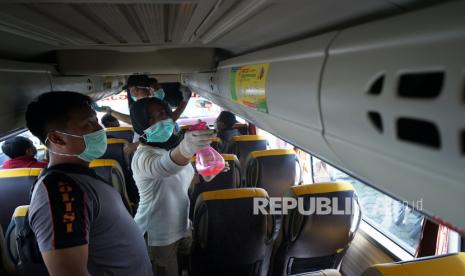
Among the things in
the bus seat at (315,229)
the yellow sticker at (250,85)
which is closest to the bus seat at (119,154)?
the bus seat at (315,229)

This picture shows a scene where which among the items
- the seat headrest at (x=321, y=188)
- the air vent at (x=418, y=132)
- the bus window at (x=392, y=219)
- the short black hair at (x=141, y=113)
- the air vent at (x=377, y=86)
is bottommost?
the bus window at (x=392, y=219)

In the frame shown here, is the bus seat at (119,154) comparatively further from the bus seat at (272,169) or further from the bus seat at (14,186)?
the bus seat at (272,169)

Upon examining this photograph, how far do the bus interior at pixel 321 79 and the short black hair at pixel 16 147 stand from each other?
1.43 m

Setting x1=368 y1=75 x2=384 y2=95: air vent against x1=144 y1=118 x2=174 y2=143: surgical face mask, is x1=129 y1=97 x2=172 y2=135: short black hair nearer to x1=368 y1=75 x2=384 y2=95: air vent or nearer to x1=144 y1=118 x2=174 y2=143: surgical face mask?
x1=144 y1=118 x2=174 y2=143: surgical face mask

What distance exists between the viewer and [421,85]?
50cm

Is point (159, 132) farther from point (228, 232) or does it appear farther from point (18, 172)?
point (18, 172)

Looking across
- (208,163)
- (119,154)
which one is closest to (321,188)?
(208,163)

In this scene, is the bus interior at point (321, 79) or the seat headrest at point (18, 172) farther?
the seat headrest at point (18, 172)

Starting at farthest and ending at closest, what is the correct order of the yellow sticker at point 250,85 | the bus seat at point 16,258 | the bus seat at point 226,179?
the bus seat at point 226,179, the bus seat at point 16,258, the yellow sticker at point 250,85

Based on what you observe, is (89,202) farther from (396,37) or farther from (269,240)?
(269,240)

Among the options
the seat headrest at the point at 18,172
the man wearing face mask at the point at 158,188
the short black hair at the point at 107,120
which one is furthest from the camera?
the short black hair at the point at 107,120

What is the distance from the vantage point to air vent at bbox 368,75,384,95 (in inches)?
22.4

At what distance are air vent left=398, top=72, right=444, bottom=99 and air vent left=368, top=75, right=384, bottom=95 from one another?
5cm

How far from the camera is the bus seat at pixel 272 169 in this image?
4363 mm
